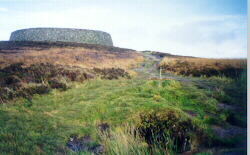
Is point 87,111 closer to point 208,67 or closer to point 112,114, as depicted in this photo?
point 112,114

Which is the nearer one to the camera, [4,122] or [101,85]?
[4,122]

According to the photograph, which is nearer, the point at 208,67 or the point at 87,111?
the point at 87,111

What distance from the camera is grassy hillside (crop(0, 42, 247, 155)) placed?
2115 millimetres

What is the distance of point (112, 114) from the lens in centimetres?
266

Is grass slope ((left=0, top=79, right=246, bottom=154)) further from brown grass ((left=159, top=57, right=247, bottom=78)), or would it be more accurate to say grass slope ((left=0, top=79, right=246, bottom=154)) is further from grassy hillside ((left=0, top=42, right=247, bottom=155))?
brown grass ((left=159, top=57, right=247, bottom=78))

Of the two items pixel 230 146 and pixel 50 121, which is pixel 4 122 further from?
pixel 230 146

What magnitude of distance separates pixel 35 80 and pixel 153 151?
1.87m

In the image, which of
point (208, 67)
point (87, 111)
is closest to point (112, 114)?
point (87, 111)

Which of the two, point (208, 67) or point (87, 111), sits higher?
point (208, 67)

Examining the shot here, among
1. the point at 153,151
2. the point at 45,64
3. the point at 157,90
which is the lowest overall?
the point at 153,151

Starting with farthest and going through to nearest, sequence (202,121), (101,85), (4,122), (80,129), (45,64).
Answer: (101,85) → (45,64) → (202,121) → (80,129) → (4,122)

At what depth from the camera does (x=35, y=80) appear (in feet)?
8.61

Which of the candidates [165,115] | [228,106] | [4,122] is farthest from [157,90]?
[4,122]

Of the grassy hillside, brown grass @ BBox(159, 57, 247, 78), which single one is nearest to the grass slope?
the grassy hillside
